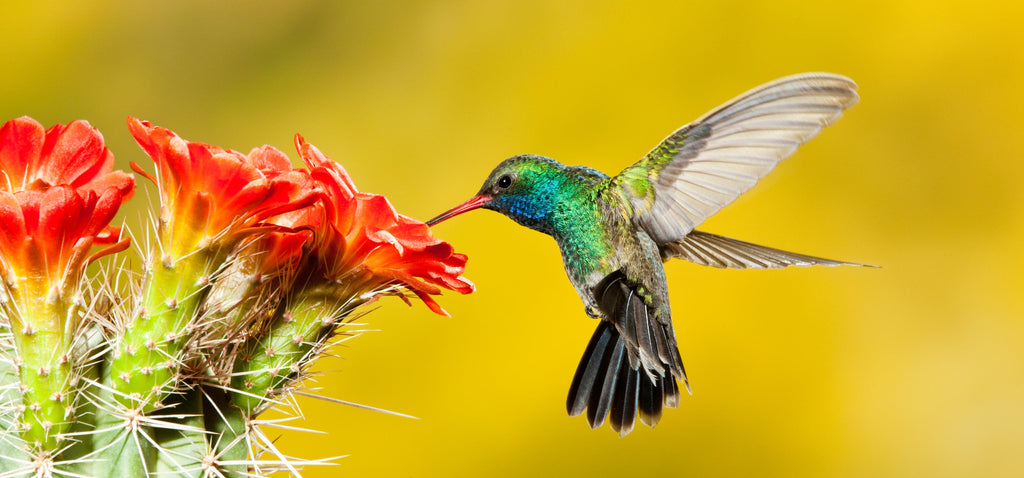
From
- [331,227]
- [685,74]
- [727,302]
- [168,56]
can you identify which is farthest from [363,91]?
[331,227]

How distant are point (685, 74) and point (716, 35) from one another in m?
0.20

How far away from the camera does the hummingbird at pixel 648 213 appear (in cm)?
118

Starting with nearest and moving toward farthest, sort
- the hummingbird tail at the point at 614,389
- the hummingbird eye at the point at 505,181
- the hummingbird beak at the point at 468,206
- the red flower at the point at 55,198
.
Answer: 1. the red flower at the point at 55,198
2. the hummingbird beak at the point at 468,206
3. the hummingbird eye at the point at 505,181
4. the hummingbird tail at the point at 614,389

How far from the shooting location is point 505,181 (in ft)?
4.01

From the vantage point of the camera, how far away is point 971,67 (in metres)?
3.20

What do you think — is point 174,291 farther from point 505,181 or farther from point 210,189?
point 505,181

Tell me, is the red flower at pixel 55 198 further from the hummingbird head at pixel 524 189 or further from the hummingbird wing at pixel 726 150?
the hummingbird wing at pixel 726 150

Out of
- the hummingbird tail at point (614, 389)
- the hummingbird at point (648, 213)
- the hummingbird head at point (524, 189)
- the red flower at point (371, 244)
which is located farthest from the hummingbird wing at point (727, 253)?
the red flower at point (371, 244)

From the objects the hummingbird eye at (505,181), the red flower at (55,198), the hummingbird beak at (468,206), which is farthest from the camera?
the hummingbird eye at (505,181)

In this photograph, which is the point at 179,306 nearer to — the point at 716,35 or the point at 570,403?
the point at 570,403

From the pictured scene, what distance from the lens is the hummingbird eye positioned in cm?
122

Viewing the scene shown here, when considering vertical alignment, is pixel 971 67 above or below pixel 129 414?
above

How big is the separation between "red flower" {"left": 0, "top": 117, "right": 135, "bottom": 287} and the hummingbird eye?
500 mm

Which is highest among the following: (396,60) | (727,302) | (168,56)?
(396,60)
